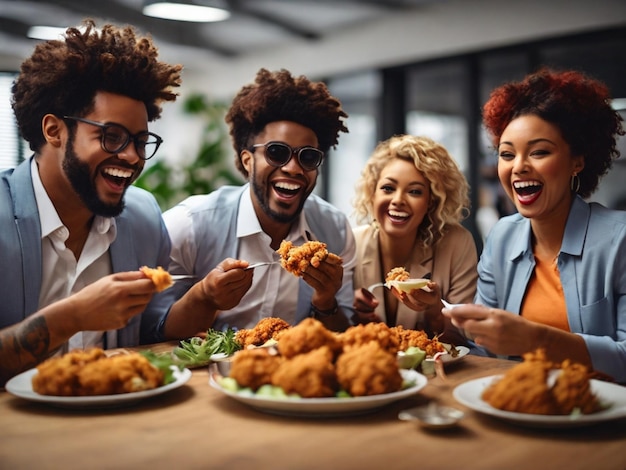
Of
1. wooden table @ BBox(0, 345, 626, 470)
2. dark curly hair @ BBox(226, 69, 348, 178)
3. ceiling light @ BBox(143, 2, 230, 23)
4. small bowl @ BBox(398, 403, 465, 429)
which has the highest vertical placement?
ceiling light @ BBox(143, 2, 230, 23)

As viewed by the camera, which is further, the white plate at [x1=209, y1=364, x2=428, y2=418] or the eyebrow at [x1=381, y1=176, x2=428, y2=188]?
the eyebrow at [x1=381, y1=176, x2=428, y2=188]

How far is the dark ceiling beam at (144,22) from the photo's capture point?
7.54 metres

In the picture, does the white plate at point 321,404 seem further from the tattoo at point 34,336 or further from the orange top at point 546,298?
the orange top at point 546,298

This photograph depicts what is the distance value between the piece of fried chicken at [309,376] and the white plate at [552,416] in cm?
33

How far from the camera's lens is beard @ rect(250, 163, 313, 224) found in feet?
Result: 10.4

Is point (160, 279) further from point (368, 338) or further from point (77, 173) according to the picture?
point (77, 173)

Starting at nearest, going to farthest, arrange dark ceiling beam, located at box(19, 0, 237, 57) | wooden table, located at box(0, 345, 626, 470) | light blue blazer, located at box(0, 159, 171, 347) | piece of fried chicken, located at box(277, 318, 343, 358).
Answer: wooden table, located at box(0, 345, 626, 470)
piece of fried chicken, located at box(277, 318, 343, 358)
light blue blazer, located at box(0, 159, 171, 347)
dark ceiling beam, located at box(19, 0, 237, 57)

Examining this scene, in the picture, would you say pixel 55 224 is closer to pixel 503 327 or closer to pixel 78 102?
pixel 78 102

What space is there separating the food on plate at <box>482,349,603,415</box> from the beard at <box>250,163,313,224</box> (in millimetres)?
1739

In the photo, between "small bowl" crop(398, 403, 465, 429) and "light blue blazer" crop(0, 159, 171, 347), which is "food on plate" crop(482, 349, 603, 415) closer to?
"small bowl" crop(398, 403, 465, 429)

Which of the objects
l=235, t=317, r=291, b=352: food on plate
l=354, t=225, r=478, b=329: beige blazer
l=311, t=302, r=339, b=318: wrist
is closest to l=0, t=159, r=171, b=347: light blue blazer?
l=235, t=317, r=291, b=352: food on plate

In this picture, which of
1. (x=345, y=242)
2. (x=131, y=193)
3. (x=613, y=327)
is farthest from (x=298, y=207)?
(x=613, y=327)

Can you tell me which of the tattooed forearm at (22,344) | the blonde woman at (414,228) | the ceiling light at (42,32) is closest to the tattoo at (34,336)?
the tattooed forearm at (22,344)

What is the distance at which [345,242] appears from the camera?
3430mm
